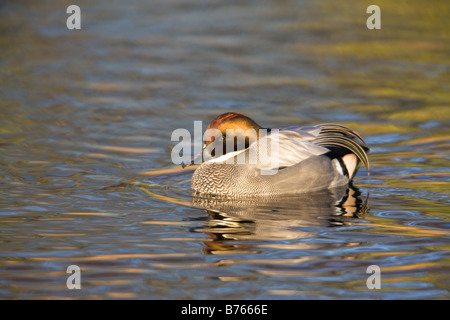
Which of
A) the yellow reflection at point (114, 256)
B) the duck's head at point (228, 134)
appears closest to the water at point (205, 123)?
the yellow reflection at point (114, 256)

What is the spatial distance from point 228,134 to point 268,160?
21.9 inches

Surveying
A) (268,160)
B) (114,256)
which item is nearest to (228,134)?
(268,160)

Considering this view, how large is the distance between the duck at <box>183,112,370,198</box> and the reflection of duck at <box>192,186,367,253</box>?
14cm

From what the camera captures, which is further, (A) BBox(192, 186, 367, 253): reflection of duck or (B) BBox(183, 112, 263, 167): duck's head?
(B) BBox(183, 112, 263, 167): duck's head

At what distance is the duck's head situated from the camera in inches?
376

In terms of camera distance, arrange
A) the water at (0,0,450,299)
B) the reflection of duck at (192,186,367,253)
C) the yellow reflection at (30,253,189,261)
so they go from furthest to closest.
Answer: the reflection of duck at (192,186,367,253)
the yellow reflection at (30,253,189,261)
the water at (0,0,450,299)

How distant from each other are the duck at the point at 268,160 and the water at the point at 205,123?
24 centimetres

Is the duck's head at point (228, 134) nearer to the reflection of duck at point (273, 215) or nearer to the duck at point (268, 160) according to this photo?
the duck at point (268, 160)

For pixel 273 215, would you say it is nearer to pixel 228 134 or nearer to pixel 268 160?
pixel 268 160

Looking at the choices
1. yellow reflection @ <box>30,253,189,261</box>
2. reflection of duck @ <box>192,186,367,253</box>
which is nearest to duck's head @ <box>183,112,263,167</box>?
reflection of duck @ <box>192,186,367,253</box>

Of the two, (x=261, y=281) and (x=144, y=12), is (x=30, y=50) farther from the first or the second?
(x=261, y=281)

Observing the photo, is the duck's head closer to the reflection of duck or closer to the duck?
the duck

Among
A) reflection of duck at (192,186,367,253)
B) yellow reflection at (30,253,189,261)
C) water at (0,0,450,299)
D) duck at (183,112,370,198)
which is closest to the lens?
water at (0,0,450,299)

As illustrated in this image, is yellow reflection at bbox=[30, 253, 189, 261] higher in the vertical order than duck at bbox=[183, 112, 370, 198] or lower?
lower
